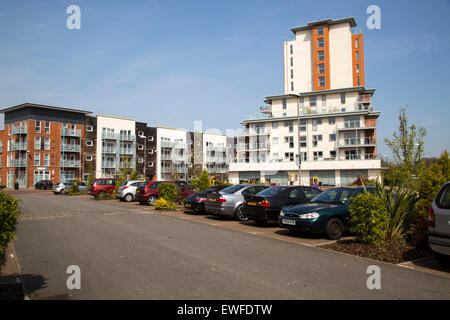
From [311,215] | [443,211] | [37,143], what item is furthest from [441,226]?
[37,143]

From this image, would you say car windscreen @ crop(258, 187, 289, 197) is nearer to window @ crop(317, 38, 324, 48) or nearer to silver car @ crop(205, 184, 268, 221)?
silver car @ crop(205, 184, 268, 221)

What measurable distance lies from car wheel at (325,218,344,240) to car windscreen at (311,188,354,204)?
750 millimetres

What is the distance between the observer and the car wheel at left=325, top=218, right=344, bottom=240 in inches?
385

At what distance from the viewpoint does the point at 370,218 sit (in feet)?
26.6

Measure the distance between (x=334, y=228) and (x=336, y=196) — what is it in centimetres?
125

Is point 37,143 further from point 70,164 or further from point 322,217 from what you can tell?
point 322,217

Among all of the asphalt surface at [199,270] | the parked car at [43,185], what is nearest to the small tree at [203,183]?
the asphalt surface at [199,270]

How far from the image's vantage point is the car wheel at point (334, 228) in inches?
385

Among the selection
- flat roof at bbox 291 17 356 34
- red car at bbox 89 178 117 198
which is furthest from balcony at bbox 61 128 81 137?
flat roof at bbox 291 17 356 34

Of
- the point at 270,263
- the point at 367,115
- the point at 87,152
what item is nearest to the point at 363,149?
the point at 367,115

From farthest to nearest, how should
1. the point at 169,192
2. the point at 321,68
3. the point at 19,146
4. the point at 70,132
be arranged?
the point at 321,68
the point at 70,132
the point at 19,146
the point at 169,192

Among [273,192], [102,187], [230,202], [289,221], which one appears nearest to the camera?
[289,221]

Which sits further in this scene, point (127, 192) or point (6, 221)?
point (127, 192)
